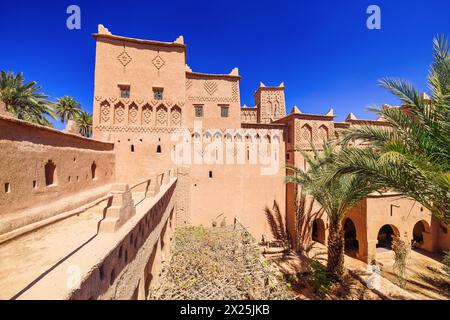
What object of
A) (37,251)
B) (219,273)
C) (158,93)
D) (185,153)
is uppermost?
(158,93)

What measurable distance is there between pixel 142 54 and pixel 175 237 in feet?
39.0

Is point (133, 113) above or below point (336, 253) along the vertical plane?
above

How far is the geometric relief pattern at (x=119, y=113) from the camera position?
39.0 ft

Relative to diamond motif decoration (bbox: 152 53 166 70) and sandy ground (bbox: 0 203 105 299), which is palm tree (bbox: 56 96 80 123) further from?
sandy ground (bbox: 0 203 105 299)

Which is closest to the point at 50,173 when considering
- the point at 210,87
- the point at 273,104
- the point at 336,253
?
the point at 210,87

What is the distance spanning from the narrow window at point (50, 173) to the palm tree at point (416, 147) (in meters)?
9.12

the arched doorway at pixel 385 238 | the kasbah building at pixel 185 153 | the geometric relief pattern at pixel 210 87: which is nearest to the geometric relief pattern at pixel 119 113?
the kasbah building at pixel 185 153

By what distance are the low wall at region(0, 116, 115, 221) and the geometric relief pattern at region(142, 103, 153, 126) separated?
3913 mm

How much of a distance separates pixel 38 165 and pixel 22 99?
1128 cm

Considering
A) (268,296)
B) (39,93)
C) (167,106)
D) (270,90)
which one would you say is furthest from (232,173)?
(39,93)

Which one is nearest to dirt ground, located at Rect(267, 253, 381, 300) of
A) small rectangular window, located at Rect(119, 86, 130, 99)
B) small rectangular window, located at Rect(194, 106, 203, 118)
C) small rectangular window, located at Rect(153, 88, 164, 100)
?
small rectangular window, located at Rect(194, 106, 203, 118)

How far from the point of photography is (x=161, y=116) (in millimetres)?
12508

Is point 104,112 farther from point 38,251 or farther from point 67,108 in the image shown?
point 67,108

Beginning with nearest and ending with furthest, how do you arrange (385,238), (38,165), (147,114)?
(38,165) → (147,114) → (385,238)
